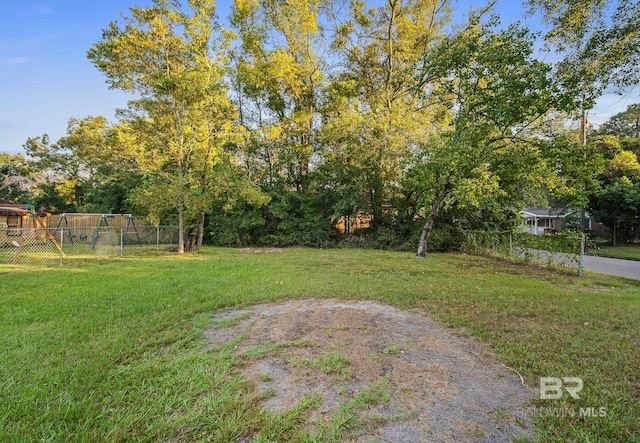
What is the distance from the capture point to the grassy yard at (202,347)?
186 centimetres

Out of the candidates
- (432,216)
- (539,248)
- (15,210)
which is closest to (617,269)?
(539,248)

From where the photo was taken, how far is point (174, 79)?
10.0 m

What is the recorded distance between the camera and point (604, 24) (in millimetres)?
4137

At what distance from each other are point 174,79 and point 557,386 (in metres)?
11.7

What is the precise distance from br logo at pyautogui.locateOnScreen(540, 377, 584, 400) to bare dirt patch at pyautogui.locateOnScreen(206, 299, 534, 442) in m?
0.14

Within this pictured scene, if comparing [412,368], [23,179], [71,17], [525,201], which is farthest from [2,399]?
[23,179]

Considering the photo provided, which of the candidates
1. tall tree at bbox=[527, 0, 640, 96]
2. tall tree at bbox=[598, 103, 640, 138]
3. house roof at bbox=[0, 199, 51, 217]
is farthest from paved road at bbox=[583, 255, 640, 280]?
house roof at bbox=[0, 199, 51, 217]

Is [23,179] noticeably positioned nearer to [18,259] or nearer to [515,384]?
[18,259]

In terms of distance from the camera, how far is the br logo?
2191mm

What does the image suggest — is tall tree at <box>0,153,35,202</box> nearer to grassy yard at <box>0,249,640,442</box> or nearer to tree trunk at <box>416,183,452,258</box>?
grassy yard at <box>0,249,640,442</box>

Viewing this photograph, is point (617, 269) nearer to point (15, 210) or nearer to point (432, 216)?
point (432, 216)

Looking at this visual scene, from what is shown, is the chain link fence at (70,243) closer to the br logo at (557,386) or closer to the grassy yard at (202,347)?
the grassy yard at (202,347)

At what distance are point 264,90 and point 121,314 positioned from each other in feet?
47.6

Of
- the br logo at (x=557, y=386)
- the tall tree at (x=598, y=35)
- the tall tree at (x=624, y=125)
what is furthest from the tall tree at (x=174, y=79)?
the tall tree at (x=624, y=125)
